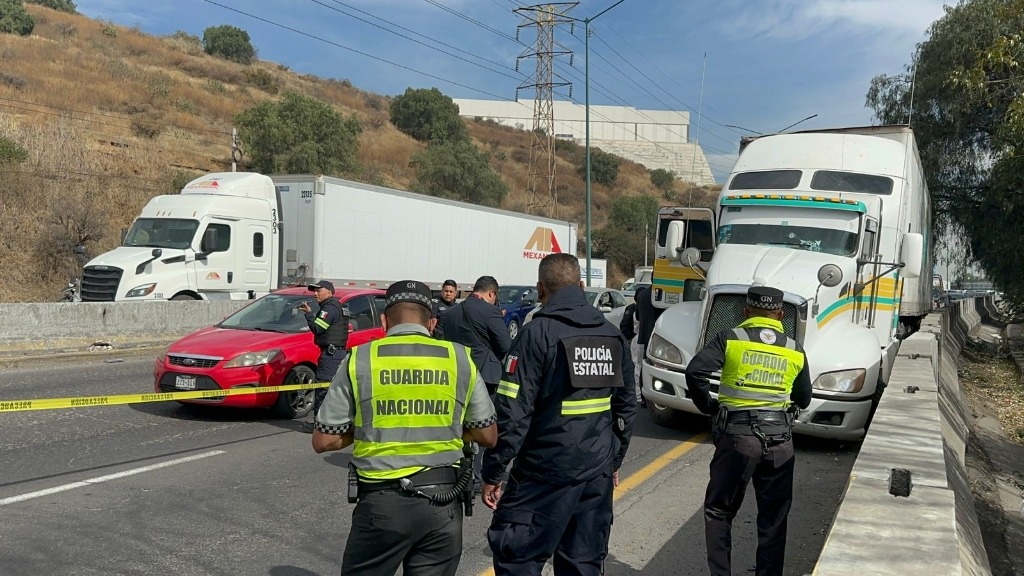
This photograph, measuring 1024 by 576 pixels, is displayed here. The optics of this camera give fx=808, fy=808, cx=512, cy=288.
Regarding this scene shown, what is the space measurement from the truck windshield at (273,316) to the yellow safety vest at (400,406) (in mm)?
7134

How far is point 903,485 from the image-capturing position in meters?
4.14

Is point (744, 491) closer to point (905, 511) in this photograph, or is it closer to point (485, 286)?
point (905, 511)

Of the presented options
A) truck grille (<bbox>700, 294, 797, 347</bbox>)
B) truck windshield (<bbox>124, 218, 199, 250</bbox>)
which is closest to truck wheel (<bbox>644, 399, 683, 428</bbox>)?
truck grille (<bbox>700, 294, 797, 347</bbox>)

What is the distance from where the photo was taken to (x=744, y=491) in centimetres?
450

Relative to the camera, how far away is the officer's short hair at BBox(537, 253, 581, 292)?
12.7 feet

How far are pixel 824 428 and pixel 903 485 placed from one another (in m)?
4.00

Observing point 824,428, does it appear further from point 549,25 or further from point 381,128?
point 381,128

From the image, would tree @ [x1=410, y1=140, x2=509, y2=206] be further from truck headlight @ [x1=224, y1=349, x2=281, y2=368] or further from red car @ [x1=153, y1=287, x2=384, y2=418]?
truck headlight @ [x1=224, y1=349, x2=281, y2=368]

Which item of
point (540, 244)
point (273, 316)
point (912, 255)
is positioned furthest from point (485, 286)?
point (540, 244)

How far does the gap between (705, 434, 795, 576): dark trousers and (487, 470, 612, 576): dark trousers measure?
106cm

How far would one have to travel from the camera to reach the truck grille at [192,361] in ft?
29.6

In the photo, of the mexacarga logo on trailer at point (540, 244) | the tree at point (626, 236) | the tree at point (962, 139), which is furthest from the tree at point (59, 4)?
the tree at point (962, 139)

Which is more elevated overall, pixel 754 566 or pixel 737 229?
pixel 737 229

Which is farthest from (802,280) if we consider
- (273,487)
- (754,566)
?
(273,487)
